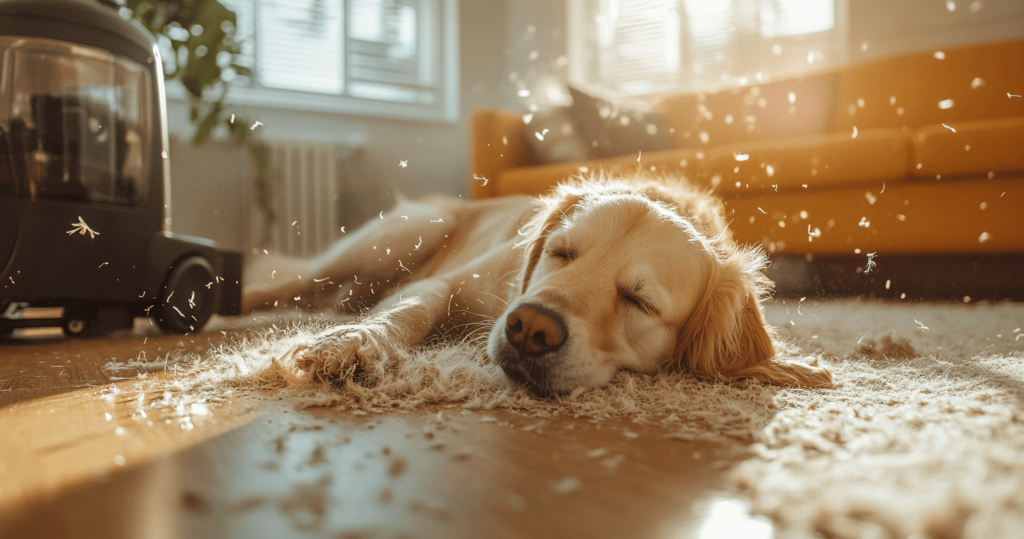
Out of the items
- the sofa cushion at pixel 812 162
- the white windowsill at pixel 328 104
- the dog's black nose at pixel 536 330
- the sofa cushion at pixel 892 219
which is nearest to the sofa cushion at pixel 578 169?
the sofa cushion at pixel 812 162

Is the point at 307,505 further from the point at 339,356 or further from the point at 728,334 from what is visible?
the point at 728,334

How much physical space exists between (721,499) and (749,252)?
3.30 feet

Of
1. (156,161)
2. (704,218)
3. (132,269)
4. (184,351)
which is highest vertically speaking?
(156,161)

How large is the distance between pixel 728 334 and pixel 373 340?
2.53 ft

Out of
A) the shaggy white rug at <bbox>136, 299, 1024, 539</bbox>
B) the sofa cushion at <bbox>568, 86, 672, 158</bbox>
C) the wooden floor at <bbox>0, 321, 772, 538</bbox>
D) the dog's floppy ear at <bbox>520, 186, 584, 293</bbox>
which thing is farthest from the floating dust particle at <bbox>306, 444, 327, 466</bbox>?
the sofa cushion at <bbox>568, 86, 672, 158</bbox>

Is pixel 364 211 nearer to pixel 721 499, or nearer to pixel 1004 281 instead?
pixel 721 499

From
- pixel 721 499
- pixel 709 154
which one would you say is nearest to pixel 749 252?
pixel 721 499

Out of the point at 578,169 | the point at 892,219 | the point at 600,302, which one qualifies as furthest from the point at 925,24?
the point at 600,302

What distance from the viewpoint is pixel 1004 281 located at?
277cm

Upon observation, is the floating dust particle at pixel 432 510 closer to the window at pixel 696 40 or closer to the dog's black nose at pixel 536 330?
the dog's black nose at pixel 536 330

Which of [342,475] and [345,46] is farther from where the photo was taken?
[345,46]

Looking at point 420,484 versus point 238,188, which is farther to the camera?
point 238,188

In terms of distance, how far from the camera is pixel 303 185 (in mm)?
4227

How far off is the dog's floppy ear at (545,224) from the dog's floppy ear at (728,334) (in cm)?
39
